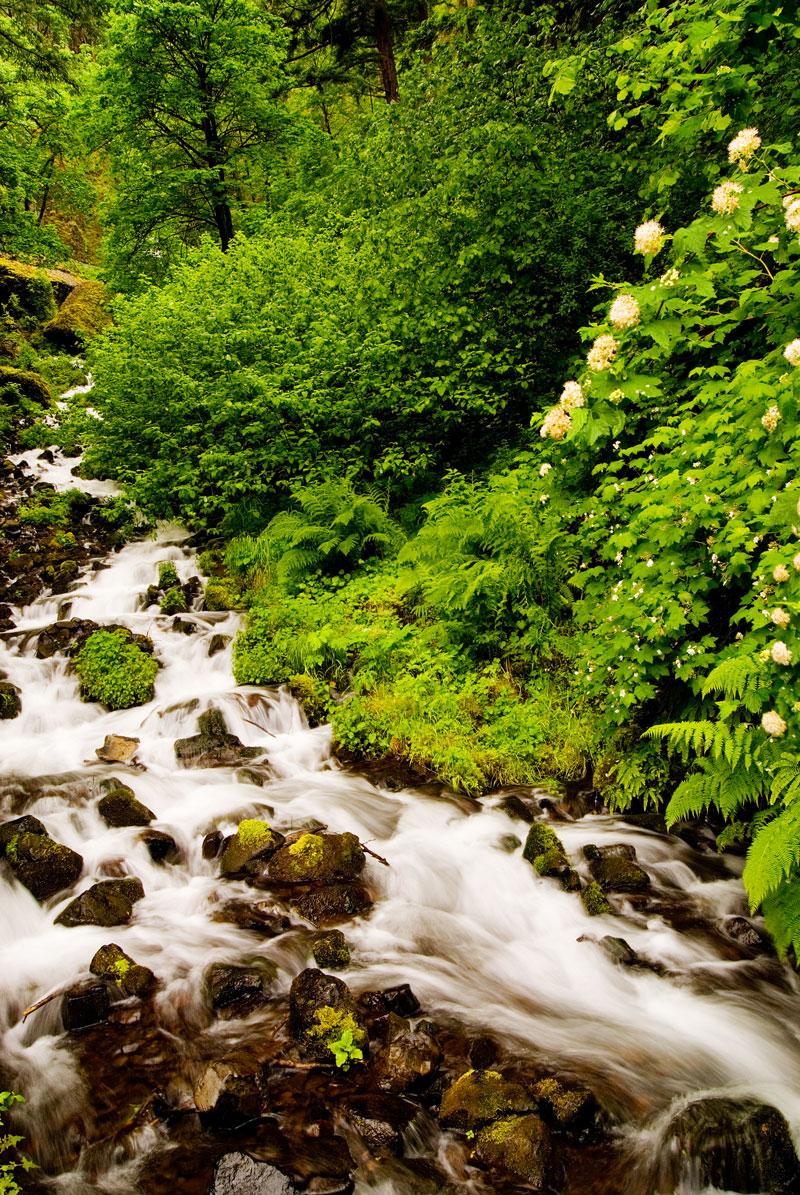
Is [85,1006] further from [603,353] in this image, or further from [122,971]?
[603,353]

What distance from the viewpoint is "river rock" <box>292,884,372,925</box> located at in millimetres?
4484

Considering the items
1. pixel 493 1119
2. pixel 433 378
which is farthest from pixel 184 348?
pixel 493 1119

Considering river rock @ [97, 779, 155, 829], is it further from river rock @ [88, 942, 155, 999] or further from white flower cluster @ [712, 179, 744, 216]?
white flower cluster @ [712, 179, 744, 216]

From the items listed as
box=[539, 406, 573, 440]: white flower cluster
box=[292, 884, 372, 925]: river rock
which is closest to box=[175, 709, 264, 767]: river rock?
box=[292, 884, 372, 925]: river rock

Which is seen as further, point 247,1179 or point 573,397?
point 573,397

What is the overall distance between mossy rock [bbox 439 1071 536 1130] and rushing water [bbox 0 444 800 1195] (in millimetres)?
348

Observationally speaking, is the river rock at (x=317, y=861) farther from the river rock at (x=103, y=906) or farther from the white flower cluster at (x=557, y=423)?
the white flower cluster at (x=557, y=423)

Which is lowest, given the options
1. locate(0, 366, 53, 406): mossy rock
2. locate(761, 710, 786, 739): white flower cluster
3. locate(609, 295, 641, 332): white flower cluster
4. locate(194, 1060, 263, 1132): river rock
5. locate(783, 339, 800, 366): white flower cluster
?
locate(194, 1060, 263, 1132): river rock

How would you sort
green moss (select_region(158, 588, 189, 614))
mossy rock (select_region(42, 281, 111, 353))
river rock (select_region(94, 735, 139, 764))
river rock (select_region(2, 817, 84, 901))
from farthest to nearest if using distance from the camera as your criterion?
mossy rock (select_region(42, 281, 111, 353)), green moss (select_region(158, 588, 189, 614)), river rock (select_region(94, 735, 139, 764)), river rock (select_region(2, 817, 84, 901))

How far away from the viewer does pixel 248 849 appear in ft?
16.5

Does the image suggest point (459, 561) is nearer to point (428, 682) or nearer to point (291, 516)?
point (428, 682)

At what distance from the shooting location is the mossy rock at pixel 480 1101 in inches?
118

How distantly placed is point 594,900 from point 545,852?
0.48m

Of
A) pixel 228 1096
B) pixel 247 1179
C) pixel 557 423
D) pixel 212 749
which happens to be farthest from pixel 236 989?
pixel 557 423
